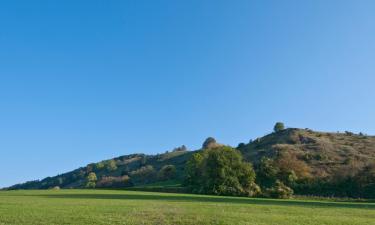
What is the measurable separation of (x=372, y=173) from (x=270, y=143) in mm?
54890

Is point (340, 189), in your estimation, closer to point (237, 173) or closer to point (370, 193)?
point (370, 193)

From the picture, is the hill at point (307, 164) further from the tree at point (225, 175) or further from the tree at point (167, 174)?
the tree at point (225, 175)

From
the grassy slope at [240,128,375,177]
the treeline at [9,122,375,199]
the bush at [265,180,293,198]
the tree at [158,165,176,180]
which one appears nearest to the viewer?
the bush at [265,180,293,198]

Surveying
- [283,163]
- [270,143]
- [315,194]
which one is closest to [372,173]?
[315,194]

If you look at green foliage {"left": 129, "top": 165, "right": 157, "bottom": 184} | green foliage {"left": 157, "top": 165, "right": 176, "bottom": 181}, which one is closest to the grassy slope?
green foliage {"left": 157, "top": 165, "right": 176, "bottom": 181}

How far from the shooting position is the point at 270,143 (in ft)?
452

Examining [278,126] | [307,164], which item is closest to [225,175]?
[307,164]

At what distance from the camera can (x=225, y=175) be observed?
78938 millimetres

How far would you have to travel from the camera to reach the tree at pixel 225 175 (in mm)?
77375

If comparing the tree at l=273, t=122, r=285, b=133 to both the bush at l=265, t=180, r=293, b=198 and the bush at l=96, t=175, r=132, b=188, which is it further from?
the bush at l=265, t=180, r=293, b=198

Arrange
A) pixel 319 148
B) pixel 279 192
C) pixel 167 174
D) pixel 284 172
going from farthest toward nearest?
pixel 167 174 < pixel 319 148 < pixel 284 172 < pixel 279 192

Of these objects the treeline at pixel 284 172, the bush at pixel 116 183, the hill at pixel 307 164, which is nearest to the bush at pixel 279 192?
the treeline at pixel 284 172

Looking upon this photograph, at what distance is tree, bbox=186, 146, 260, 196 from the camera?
77.4 meters

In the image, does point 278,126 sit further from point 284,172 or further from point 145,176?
point 284,172
